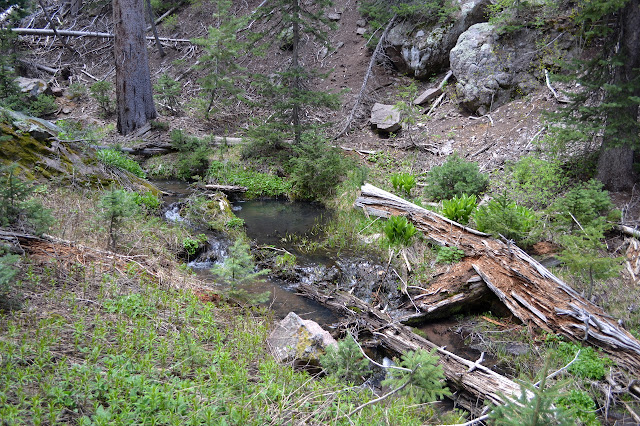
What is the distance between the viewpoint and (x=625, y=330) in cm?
460

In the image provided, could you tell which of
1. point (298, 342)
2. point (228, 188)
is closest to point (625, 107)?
point (298, 342)

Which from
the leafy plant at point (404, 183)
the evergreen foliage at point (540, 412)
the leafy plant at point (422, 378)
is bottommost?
the leafy plant at point (404, 183)

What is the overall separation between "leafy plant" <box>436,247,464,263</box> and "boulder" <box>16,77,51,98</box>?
15600 mm

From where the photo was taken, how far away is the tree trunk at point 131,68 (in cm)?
1150

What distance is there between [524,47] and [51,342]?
1278 centimetres

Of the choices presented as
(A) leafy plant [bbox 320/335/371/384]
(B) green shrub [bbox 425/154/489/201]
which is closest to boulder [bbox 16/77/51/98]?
(B) green shrub [bbox 425/154/489/201]

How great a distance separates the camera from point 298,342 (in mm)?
4215

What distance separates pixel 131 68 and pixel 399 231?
9850 mm

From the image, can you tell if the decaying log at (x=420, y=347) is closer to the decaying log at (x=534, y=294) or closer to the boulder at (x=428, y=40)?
the decaying log at (x=534, y=294)

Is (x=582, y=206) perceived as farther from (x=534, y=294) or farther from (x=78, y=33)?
(x=78, y=33)

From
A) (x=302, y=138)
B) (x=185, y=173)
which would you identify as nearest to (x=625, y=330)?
(x=302, y=138)

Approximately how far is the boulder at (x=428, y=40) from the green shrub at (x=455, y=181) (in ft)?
20.6

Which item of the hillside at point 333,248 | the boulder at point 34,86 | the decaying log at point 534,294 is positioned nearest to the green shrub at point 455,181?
the hillside at point 333,248

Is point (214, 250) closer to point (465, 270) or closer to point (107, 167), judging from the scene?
point (107, 167)
